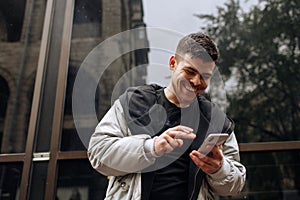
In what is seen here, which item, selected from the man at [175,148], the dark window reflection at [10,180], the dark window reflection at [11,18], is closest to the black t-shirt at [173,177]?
the man at [175,148]

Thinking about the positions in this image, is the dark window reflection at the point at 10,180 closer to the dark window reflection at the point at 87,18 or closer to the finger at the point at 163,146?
the dark window reflection at the point at 87,18

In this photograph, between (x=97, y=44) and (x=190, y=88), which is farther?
(x=97, y=44)

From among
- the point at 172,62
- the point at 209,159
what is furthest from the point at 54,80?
the point at 209,159

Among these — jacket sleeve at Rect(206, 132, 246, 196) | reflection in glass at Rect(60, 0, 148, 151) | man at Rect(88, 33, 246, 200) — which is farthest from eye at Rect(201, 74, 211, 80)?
reflection in glass at Rect(60, 0, 148, 151)

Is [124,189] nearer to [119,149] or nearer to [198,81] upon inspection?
[119,149]

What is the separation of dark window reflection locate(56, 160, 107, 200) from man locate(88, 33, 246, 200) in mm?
1274

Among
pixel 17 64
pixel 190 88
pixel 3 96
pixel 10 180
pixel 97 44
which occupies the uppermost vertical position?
pixel 97 44

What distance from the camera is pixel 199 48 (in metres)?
1.40

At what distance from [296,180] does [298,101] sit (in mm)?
742

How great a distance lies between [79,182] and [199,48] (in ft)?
5.54

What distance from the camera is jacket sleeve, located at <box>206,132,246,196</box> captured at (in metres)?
1.28

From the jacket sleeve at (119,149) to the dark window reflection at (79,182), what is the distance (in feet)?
4.36

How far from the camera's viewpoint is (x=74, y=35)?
3.11 metres

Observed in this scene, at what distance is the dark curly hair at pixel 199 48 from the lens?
1.39m
